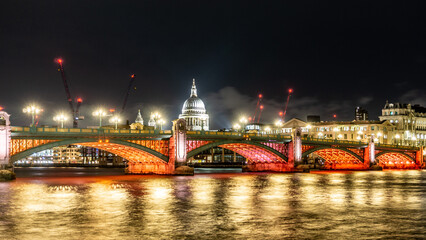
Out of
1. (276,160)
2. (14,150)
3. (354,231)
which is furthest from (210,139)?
(354,231)

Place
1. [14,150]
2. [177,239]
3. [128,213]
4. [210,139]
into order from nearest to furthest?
[177,239] → [128,213] → [14,150] → [210,139]

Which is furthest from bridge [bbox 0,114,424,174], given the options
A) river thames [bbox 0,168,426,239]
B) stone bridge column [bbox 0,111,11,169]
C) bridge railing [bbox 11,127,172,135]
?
river thames [bbox 0,168,426,239]

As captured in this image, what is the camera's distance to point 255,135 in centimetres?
10512

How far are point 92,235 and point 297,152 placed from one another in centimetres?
8894

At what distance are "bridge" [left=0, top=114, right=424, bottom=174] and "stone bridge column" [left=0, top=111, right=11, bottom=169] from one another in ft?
0.40

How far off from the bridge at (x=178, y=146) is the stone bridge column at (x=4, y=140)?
121 millimetres

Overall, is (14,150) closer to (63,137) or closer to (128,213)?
(63,137)

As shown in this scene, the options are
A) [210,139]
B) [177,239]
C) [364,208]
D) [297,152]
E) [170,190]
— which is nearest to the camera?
[177,239]

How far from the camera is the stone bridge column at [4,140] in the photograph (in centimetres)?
6800

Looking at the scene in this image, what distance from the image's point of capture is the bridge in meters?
72.5

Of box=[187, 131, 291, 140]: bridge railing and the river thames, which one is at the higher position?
box=[187, 131, 291, 140]: bridge railing

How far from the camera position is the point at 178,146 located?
88.1m

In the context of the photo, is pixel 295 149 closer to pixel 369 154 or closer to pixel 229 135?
pixel 229 135

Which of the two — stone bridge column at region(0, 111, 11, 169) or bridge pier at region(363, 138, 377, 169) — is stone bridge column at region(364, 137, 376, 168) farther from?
stone bridge column at region(0, 111, 11, 169)
